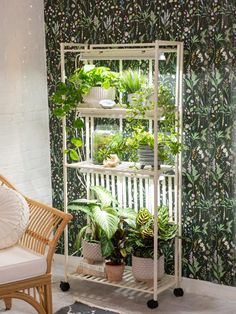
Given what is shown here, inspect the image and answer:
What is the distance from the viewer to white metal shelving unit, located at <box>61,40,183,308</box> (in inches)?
154

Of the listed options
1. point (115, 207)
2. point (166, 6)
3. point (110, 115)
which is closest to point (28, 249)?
point (115, 207)

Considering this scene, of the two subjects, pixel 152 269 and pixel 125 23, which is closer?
pixel 152 269

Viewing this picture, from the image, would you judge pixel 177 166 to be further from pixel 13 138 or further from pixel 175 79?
pixel 13 138

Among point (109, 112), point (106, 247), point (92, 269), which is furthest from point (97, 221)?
point (109, 112)

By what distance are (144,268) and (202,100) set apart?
3.70 ft

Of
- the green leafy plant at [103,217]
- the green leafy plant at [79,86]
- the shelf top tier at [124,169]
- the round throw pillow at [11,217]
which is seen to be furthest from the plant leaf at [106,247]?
the green leafy plant at [79,86]

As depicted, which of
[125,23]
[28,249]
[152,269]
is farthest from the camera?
[125,23]

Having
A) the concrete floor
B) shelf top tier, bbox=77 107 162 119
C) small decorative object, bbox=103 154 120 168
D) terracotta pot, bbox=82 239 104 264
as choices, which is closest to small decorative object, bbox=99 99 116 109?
shelf top tier, bbox=77 107 162 119

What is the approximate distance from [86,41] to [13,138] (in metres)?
0.85

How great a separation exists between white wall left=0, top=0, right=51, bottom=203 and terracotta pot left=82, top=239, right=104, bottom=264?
69cm

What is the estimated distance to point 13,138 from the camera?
448cm

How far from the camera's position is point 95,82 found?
4078 millimetres

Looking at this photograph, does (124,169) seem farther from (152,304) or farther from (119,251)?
(152,304)

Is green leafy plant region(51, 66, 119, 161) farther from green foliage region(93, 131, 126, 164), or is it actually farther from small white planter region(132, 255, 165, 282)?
small white planter region(132, 255, 165, 282)
